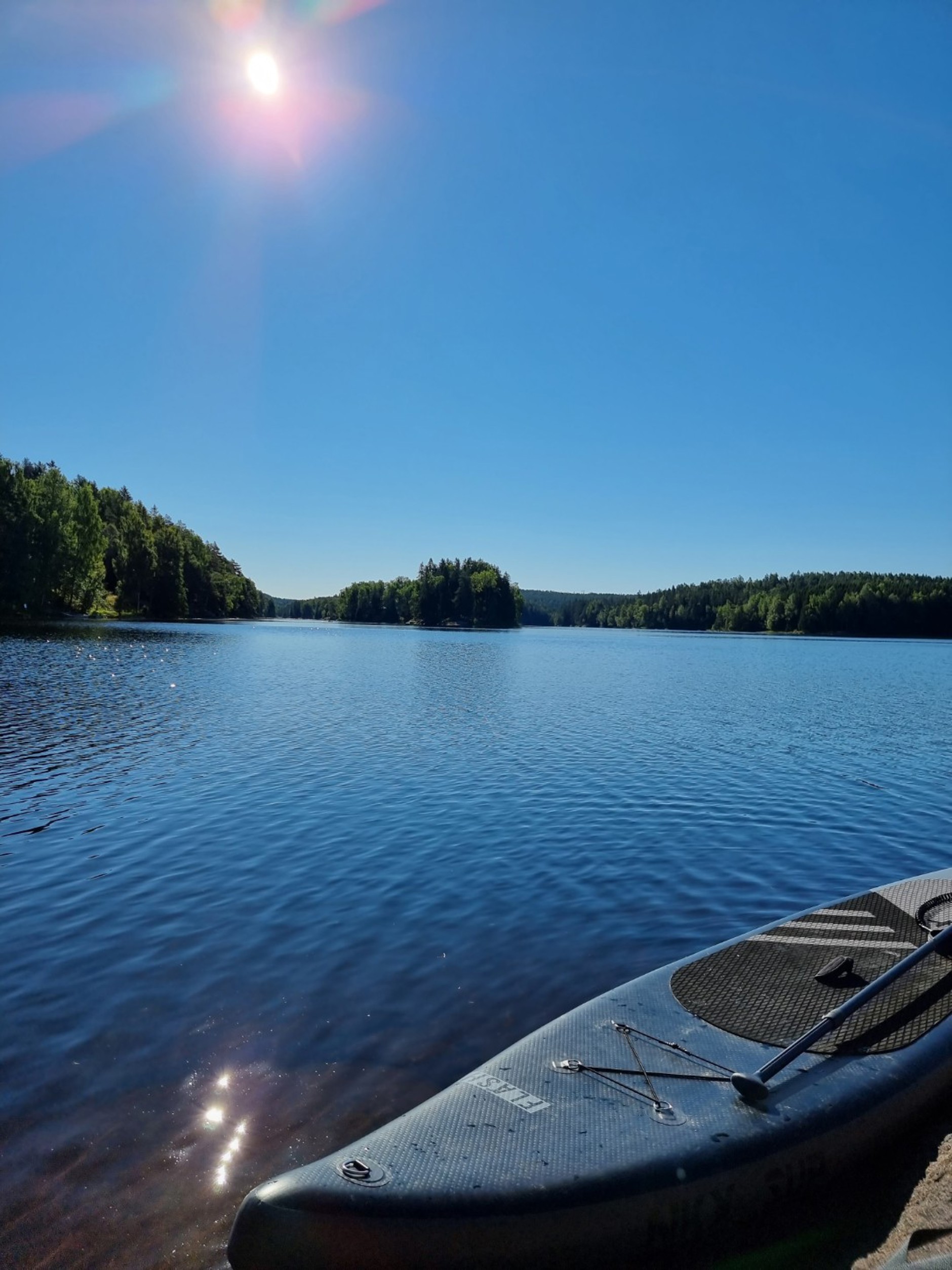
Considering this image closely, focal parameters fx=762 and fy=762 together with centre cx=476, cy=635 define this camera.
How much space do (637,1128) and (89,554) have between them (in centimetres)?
10021

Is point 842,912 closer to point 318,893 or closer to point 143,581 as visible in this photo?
point 318,893

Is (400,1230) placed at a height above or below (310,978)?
above

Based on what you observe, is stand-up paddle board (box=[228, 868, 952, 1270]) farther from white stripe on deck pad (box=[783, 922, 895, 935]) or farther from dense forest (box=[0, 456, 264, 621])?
dense forest (box=[0, 456, 264, 621])

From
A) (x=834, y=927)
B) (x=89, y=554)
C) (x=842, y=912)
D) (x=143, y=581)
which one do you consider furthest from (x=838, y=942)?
(x=143, y=581)

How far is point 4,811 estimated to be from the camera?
1534 centimetres

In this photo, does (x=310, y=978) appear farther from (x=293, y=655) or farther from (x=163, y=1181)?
(x=293, y=655)

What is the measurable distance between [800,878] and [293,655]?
186 feet

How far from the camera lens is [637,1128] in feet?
15.9

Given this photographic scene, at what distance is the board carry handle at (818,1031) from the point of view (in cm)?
512

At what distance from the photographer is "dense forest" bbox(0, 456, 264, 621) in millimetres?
82250

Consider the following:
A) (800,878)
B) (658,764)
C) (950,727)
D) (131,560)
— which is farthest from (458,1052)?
(131,560)

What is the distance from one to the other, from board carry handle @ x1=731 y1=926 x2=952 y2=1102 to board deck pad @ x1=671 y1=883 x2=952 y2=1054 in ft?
0.43

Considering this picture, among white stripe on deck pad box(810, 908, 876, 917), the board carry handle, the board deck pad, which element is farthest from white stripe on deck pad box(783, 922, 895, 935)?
the board carry handle

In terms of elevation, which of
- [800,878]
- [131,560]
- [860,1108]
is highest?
[131,560]
